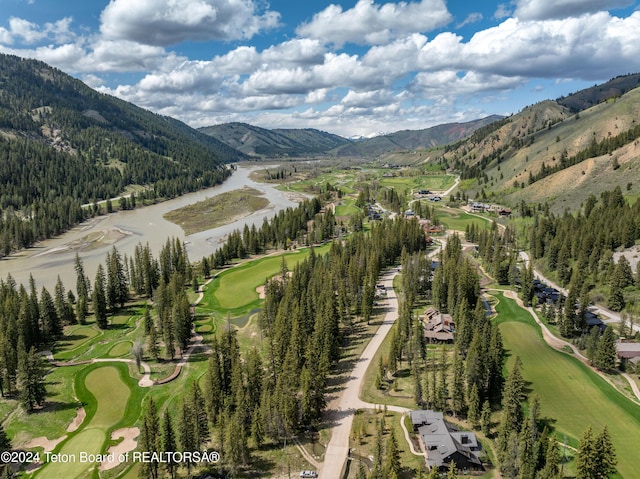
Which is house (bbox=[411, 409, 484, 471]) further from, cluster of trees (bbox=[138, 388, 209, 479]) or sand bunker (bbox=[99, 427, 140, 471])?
sand bunker (bbox=[99, 427, 140, 471])

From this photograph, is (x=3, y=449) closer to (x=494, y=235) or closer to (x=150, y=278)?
(x=150, y=278)

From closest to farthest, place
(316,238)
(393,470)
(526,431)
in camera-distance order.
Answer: (393,470) < (526,431) < (316,238)

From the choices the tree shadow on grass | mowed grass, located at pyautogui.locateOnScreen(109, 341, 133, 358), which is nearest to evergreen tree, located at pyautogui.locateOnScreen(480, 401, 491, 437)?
the tree shadow on grass

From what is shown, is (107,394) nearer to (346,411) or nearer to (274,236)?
(346,411)

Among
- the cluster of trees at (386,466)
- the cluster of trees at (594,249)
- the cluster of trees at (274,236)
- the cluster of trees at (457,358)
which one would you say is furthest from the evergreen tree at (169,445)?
the cluster of trees at (274,236)

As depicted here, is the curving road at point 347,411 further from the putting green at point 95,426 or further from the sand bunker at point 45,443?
the sand bunker at point 45,443

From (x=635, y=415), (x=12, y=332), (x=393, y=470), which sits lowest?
(x=635, y=415)

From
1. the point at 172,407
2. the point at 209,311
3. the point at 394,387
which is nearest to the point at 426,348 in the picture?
the point at 394,387
